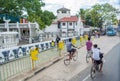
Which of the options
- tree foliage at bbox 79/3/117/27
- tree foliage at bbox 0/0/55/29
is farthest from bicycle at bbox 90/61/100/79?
tree foliage at bbox 79/3/117/27

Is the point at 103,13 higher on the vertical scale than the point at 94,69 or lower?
higher

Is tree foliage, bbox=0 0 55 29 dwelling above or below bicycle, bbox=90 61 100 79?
above

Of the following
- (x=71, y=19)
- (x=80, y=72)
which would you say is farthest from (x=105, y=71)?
(x=71, y=19)

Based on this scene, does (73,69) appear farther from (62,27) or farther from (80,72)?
(62,27)

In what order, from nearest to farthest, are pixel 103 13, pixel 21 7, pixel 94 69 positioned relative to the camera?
pixel 94 69
pixel 21 7
pixel 103 13

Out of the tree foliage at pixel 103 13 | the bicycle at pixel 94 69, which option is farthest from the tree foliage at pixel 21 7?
the tree foliage at pixel 103 13

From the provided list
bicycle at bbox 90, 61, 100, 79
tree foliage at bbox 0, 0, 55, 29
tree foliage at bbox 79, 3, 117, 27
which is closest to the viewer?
bicycle at bbox 90, 61, 100, 79

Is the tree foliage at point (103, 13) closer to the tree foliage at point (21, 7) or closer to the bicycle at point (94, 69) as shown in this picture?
the tree foliage at point (21, 7)

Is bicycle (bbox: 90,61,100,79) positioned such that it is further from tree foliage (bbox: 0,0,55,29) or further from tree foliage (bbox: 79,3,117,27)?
tree foliage (bbox: 79,3,117,27)

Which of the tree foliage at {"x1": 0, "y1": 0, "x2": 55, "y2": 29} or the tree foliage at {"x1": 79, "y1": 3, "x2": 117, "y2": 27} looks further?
the tree foliage at {"x1": 79, "y1": 3, "x2": 117, "y2": 27}

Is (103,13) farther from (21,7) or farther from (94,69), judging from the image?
(94,69)

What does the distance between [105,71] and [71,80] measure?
2.35 m

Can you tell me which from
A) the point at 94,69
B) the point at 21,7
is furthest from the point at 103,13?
the point at 94,69

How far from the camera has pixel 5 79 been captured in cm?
947
